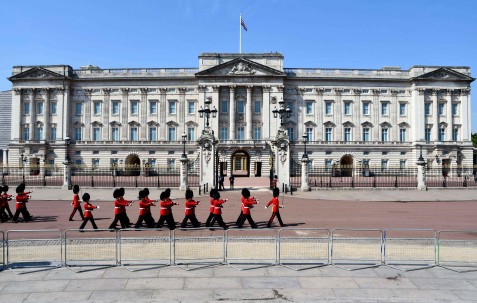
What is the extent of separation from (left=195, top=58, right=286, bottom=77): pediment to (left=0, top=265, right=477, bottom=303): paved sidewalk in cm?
4657

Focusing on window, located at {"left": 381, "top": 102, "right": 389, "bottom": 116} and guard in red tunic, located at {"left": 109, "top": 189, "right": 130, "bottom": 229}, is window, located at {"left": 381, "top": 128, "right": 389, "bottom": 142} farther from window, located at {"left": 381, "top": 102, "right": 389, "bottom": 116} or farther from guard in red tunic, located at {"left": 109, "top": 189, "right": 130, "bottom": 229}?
guard in red tunic, located at {"left": 109, "top": 189, "right": 130, "bottom": 229}

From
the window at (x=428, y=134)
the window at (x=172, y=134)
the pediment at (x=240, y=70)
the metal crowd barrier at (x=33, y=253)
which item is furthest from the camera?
the window at (x=172, y=134)

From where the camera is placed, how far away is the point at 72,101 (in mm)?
55375

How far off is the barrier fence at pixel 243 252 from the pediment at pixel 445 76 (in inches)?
1979

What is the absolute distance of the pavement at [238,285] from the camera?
6.82 metres

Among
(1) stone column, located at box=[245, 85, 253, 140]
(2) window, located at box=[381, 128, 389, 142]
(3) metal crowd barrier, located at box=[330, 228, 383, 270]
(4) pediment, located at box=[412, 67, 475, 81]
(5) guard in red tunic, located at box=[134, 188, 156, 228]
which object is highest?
(4) pediment, located at box=[412, 67, 475, 81]

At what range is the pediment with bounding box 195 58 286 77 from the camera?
5253cm

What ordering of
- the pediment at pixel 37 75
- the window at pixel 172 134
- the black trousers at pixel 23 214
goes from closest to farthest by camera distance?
the black trousers at pixel 23 214, the pediment at pixel 37 75, the window at pixel 172 134

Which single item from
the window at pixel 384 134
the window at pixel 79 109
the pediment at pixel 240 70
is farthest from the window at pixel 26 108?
the window at pixel 384 134

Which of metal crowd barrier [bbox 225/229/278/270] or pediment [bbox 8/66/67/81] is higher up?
pediment [bbox 8/66/67/81]

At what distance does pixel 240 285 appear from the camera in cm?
745

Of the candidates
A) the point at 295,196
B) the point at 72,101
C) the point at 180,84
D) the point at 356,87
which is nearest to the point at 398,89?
the point at 356,87

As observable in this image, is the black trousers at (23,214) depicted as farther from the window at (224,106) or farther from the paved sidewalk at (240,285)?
the window at (224,106)

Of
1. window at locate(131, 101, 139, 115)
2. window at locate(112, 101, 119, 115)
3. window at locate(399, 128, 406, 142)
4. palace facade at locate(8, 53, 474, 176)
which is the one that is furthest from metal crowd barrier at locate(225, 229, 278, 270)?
window at locate(399, 128, 406, 142)
